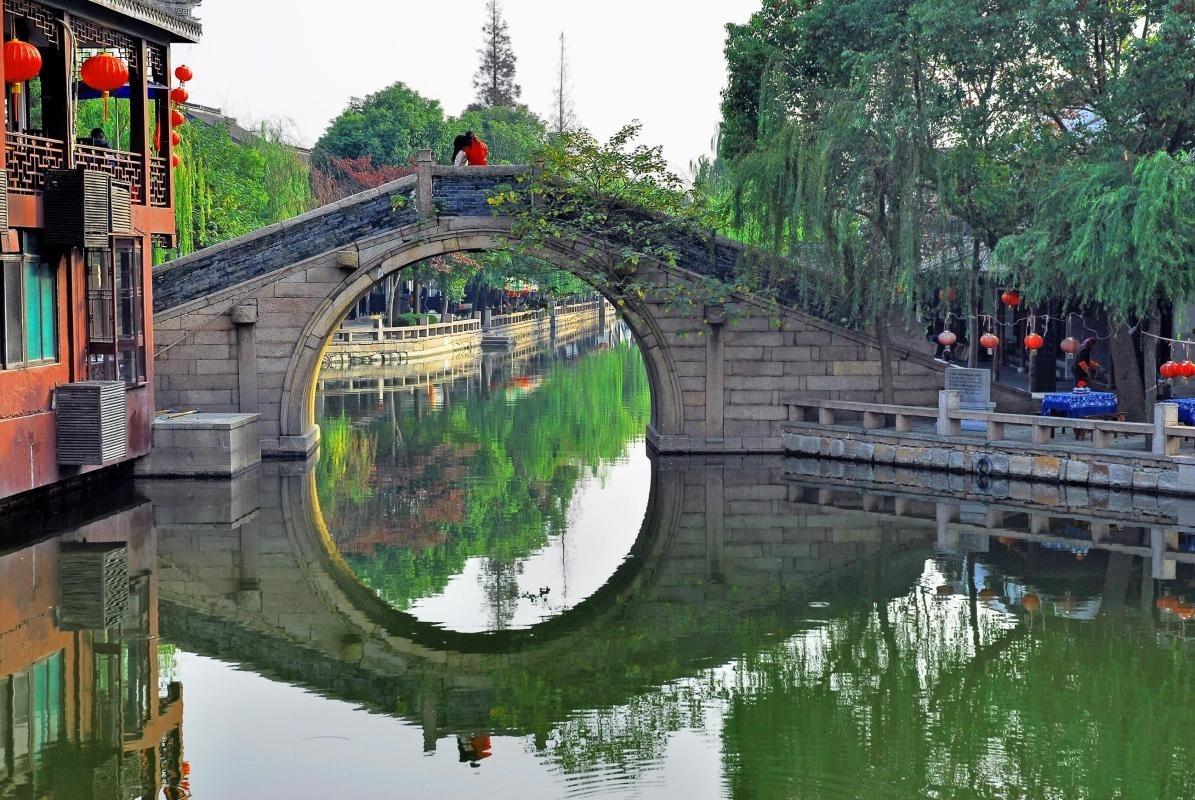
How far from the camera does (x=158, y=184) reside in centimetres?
1828

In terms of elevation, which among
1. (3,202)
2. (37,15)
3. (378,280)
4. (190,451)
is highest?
(37,15)

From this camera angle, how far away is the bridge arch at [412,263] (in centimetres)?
2044

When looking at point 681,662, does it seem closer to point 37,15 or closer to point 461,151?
point 37,15

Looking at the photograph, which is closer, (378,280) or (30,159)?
(30,159)

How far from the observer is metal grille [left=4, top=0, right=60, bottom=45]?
14797 mm

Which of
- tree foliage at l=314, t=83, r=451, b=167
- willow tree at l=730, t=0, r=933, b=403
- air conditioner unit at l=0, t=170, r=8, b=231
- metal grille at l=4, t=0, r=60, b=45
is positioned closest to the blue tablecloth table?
willow tree at l=730, t=0, r=933, b=403

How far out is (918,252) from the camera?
64.5 ft

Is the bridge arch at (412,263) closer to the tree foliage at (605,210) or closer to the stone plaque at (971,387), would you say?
the tree foliage at (605,210)

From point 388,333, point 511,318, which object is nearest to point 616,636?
point 388,333

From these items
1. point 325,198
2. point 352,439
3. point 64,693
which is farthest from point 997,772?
point 325,198

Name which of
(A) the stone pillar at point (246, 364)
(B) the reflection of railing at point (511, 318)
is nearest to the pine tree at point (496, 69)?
(B) the reflection of railing at point (511, 318)

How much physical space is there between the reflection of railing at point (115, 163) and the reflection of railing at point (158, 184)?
0.41 meters

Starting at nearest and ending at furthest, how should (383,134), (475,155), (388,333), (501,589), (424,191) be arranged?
(501,589) → (424,191) → (475,155) → (388,333) → (383,134)

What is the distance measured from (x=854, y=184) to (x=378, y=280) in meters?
6.43
